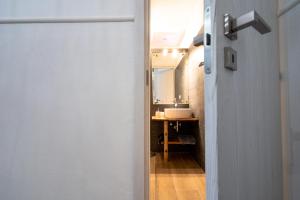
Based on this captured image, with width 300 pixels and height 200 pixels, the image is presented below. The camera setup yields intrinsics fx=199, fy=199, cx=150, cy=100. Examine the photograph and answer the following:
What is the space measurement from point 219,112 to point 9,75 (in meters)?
1.11

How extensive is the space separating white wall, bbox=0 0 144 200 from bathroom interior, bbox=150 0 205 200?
0.96m

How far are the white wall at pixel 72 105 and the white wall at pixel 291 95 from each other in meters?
0.63

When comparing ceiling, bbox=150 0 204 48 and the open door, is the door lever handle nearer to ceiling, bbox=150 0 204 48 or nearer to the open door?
the open door

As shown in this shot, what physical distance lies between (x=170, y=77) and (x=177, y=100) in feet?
1.49

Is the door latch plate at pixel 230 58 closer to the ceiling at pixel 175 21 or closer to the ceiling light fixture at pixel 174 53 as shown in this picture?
the ceiling at pixel 175 21

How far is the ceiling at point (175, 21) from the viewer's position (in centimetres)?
216

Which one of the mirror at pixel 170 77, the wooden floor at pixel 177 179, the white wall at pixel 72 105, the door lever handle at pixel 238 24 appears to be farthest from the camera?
the mirror at pixel 170 77

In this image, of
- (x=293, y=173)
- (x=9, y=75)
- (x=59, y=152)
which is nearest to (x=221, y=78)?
(x=293, y=173)

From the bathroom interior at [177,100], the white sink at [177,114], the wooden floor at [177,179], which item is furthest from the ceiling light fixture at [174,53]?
the wooden floor at [177,179]

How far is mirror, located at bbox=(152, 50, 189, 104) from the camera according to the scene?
3.71 metres

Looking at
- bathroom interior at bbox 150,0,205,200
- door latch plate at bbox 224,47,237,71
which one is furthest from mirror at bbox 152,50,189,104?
door latch plate at bbox 224,47,237,71

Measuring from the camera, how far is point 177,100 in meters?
3.77

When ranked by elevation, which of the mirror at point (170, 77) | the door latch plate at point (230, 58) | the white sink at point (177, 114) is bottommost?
the white sink at point (177, 114)

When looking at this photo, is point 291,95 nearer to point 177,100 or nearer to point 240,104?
point 240,104
